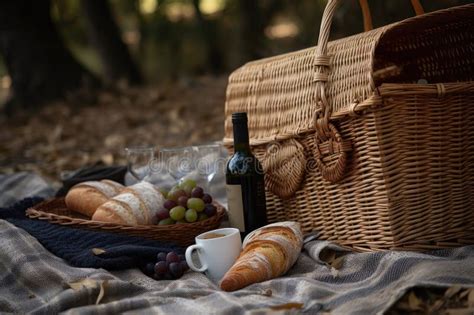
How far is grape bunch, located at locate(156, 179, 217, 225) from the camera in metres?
1.97

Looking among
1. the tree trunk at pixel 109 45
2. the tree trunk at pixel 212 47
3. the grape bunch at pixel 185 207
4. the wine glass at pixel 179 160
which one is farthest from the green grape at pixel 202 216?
the tree trunk at pixel 212 47

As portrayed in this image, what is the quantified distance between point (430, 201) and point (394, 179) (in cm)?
13

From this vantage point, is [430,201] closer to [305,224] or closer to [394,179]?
[394,179]

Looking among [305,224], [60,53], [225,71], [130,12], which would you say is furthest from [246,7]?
[305,224]

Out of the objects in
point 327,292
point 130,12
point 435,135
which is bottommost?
point 327,292

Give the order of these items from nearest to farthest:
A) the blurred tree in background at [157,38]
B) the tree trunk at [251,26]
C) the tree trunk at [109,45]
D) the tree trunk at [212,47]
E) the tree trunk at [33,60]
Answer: the blurred tree in background at [157,38], the tree trunk at [33,60], the tree trunk at [251,26], the tree trunk at [109,45], the tree trunk at [212,47]

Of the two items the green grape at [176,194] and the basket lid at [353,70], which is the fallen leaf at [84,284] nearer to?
the green grape at [176,194]

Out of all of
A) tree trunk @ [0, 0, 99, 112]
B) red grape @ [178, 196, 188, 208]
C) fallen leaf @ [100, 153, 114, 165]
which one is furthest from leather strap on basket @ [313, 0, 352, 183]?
tree trunk @ [0, 0, 99, 112]

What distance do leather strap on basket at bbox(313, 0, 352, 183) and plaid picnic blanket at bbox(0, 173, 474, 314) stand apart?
22 cm

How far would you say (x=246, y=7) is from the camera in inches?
234

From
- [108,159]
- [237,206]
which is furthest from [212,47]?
[237,206]

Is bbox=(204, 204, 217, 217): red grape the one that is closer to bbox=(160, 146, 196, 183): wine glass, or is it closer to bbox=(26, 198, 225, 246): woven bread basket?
bbox=(26, 198, 225, 246): woven bread basket

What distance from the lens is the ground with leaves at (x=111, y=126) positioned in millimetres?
3996

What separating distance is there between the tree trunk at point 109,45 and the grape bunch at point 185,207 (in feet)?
15.3
